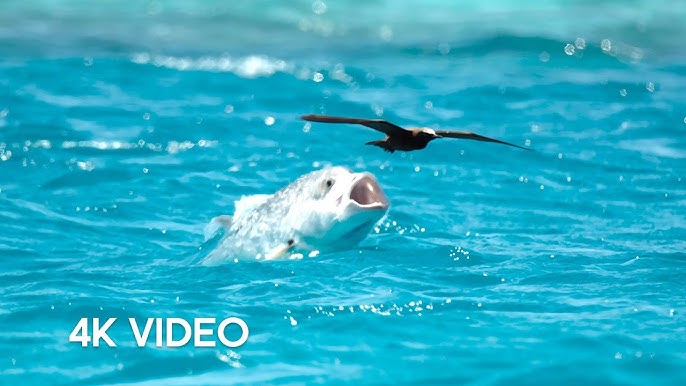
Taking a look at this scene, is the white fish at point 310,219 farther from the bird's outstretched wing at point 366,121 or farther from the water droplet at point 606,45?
the water droplet at point 606,45

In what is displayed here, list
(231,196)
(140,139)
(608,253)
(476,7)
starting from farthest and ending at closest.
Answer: (476,7) < (140,139) < (231,196) < (608,253)

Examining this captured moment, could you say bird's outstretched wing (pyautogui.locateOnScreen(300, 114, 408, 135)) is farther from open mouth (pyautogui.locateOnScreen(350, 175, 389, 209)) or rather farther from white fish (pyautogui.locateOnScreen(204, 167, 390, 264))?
open mouth (pyautogui.locateOnScreen(350, 175, 389, 209))

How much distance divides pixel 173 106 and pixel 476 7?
9.57m

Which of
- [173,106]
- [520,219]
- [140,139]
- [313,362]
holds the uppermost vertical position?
[173,106]

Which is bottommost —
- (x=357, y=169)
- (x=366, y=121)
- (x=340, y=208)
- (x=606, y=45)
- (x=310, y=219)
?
A: (x=366, y=121)

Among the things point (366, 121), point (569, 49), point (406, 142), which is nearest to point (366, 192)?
point (406, 142)

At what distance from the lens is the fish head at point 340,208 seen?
802cm

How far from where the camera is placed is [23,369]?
7059 mm

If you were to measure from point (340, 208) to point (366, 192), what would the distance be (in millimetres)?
211

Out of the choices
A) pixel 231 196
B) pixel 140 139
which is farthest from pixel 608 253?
pixel 140 139

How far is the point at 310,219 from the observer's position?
843 cm

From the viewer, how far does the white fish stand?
809cm

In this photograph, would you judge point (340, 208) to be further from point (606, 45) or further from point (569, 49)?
point (606, 45)

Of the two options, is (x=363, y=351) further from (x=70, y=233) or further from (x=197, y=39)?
(x=197, y=39)
